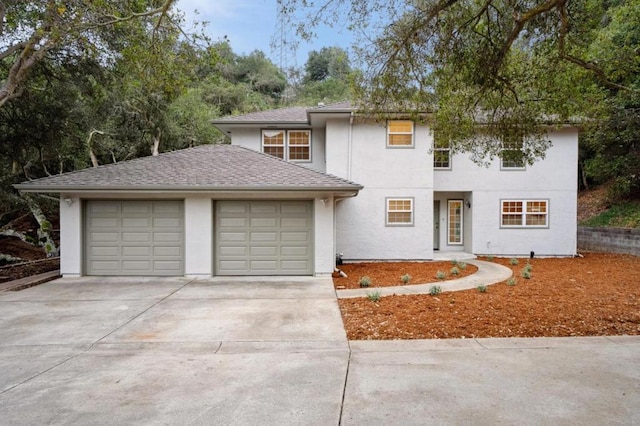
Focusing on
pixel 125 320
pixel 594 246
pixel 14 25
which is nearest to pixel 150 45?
pixel 14 25

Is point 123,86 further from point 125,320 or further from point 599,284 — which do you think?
point 599,284

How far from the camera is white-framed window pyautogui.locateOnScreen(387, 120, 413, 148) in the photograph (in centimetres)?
1341

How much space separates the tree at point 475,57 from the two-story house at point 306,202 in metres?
2.46

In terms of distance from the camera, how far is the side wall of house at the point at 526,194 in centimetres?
1447

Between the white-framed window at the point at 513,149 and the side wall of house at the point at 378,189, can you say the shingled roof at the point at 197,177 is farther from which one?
the white-framed window at the point at 513,149

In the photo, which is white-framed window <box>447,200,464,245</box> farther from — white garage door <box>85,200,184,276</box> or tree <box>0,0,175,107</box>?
tree <box>0,0,175,107</box>

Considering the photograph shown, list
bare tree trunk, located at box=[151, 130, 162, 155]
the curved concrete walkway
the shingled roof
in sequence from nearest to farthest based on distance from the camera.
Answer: the curved concrete walkway
the shingled roof
bare tree trunk, located at box=[151, 130, 162, 155]

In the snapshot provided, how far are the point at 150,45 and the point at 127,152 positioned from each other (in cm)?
1333

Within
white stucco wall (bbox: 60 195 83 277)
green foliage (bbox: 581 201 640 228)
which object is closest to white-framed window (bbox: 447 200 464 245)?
green foliage (bbox: 581 201 640 228)

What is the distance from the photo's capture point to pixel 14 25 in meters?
8.70

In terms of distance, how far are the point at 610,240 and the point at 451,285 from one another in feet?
35.9

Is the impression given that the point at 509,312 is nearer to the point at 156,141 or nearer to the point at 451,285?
the point at 451,285

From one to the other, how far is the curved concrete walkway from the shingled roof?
262 cm

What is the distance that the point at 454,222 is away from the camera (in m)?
15.7
